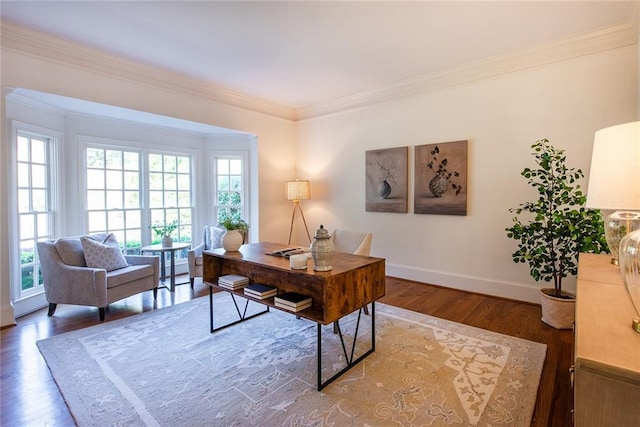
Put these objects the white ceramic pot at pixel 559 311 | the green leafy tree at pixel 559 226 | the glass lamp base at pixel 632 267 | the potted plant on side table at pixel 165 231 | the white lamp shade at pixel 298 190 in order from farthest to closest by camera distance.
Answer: the white lamp shade at pixel 298 190 < the potted plant on side table at pixel 165 231 < the white ceramic pot at pixel 559 311 < the green leafy tree at pixel 559 226 < the glass lamp base at pixel 632 267

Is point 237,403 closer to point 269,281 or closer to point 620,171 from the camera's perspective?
point 269,281

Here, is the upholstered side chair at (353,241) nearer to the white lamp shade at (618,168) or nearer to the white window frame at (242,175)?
the white lamp shade at (618,168)

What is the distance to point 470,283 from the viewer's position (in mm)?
3951

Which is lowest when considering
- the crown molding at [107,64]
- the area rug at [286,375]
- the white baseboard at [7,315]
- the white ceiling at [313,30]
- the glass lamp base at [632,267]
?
the area rug at [286,375]

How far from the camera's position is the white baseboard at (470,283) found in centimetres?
358

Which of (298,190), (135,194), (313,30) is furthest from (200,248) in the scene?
(313,30)

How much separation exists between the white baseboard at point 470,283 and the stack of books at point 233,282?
263 centimetres

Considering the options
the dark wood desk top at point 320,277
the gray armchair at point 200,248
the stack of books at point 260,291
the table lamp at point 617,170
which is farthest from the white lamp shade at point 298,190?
the table lamp at point 617,170

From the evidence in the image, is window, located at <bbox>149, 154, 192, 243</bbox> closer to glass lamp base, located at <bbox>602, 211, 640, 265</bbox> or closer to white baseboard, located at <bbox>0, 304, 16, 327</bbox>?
white baseboard, located at <bbox>0, 304, 16, 327</bbox>

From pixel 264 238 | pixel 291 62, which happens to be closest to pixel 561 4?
pixel 291 62

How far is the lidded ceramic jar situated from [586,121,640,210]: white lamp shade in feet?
4.46

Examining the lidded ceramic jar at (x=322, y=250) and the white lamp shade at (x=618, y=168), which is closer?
the white lamp shade at (x=618, y=168)

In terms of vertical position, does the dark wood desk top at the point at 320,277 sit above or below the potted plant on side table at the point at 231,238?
below

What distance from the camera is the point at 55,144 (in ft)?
12.6
